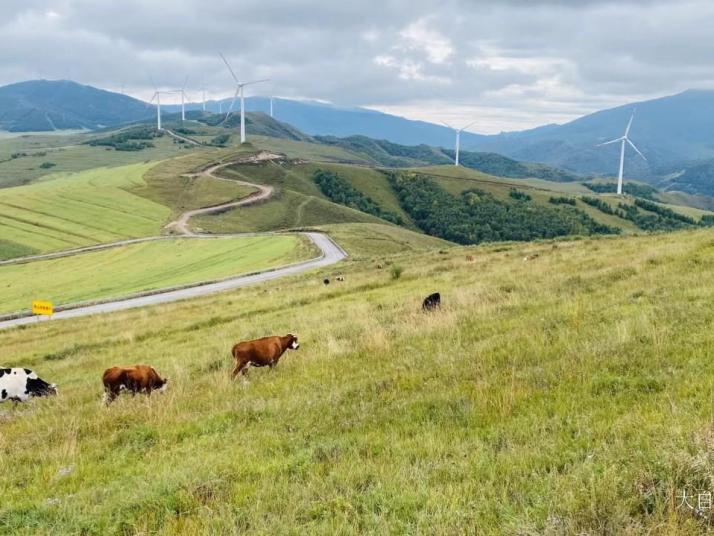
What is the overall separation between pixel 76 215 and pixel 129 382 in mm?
152948

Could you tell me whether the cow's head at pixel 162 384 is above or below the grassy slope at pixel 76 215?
above

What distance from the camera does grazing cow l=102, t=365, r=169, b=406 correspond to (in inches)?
543

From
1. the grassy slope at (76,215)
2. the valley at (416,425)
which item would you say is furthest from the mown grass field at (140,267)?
the valley at (416,425)

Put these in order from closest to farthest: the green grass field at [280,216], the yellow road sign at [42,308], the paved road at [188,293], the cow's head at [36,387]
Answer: the cow's head at [36,387] → the yellow road sign at [42,308] → the paved road at [188,293] → the green grass field at [280,216]

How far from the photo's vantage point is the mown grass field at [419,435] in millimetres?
5863

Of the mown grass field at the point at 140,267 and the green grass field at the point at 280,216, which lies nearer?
the mown grass field at the point at 140,267

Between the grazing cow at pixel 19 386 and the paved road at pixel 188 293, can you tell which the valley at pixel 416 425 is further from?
the paved road at pixel 188 293

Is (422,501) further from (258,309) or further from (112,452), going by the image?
(258,309)

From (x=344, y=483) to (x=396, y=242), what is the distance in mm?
108370

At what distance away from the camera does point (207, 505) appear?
6.59 m

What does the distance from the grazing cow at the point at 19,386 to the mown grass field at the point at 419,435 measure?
1308mm

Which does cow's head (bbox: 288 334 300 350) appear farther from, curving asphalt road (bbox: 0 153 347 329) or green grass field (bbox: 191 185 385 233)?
green grass field (bbox: 191 185 385 233)

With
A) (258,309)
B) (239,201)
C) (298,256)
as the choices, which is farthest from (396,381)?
(239,201)

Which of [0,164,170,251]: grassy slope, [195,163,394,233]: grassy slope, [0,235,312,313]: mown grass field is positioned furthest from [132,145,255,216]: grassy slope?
[0,235,312,313]: mown grass field
